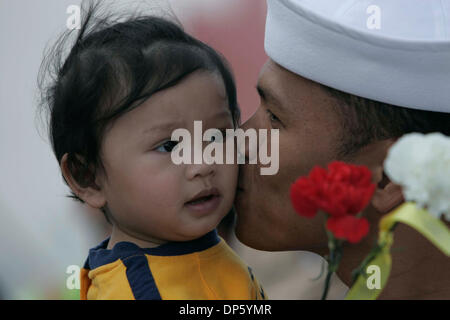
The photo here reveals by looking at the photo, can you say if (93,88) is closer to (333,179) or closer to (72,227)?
(333,179)

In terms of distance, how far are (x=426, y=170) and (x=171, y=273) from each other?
917 millimetres

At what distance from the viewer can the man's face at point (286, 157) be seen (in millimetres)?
1675

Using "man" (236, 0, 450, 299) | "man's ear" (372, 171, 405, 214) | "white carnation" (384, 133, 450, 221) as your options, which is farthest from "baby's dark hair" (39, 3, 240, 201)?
"white carnation" (384, 133, 450, 221)

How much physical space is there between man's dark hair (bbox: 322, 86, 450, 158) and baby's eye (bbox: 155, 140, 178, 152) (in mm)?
470

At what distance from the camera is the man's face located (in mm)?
1675

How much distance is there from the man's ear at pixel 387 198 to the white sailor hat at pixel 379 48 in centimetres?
23

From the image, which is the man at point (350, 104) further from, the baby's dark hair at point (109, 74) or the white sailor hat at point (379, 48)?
the baby's dark hair at point (109, 74)

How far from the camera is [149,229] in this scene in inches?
65.9

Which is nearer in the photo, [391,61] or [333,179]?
[333,179]

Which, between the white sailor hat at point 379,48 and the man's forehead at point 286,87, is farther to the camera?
the man's forehead at point 286,87

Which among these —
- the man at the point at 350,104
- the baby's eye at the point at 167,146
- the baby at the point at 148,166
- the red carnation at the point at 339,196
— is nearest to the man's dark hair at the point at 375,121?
the man at the point at 350,104

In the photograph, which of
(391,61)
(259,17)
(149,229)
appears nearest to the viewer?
(391,61)

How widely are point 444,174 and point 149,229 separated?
39.3 inches

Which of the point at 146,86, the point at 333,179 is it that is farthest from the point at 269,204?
the point at 333,179
